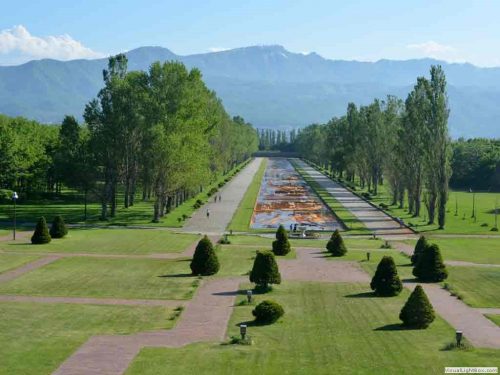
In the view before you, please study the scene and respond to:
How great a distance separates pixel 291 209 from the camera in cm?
9612

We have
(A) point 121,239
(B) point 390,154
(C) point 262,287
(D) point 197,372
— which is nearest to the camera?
(D) point 197,372

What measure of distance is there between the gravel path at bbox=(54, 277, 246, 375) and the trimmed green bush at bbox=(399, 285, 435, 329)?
29.0 ft

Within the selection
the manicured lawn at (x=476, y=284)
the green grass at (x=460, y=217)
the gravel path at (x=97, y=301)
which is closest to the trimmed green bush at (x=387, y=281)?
the manicured lawn at (x=476, y=284)

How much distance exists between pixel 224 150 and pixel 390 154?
36.1 metres

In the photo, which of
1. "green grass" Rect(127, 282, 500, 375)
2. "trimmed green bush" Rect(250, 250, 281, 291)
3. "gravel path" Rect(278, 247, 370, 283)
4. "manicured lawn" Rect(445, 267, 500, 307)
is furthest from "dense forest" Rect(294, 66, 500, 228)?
"green grass" Rect(127, 282, 500, 375)

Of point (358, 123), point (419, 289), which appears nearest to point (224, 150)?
point (358, 123)

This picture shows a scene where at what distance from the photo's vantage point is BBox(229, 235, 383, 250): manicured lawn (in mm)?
61938

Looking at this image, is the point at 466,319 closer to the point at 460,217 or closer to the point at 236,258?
the point at 236,258

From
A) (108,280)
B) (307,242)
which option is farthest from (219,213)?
(108,280)

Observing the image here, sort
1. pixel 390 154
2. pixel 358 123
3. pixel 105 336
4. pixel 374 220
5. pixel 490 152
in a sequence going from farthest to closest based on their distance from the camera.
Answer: pixel 490 152, pixel 358 123, pixel 390 154, pixel 374 220, pixel 105 336

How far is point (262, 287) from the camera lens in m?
41.2

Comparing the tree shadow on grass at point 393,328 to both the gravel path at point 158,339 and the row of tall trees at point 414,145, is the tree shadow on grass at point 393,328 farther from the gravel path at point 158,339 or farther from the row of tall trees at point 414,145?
the row of tall trees at point 414,145

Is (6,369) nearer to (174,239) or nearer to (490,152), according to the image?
(174,239)

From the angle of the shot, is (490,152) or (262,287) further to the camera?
(490,152)
